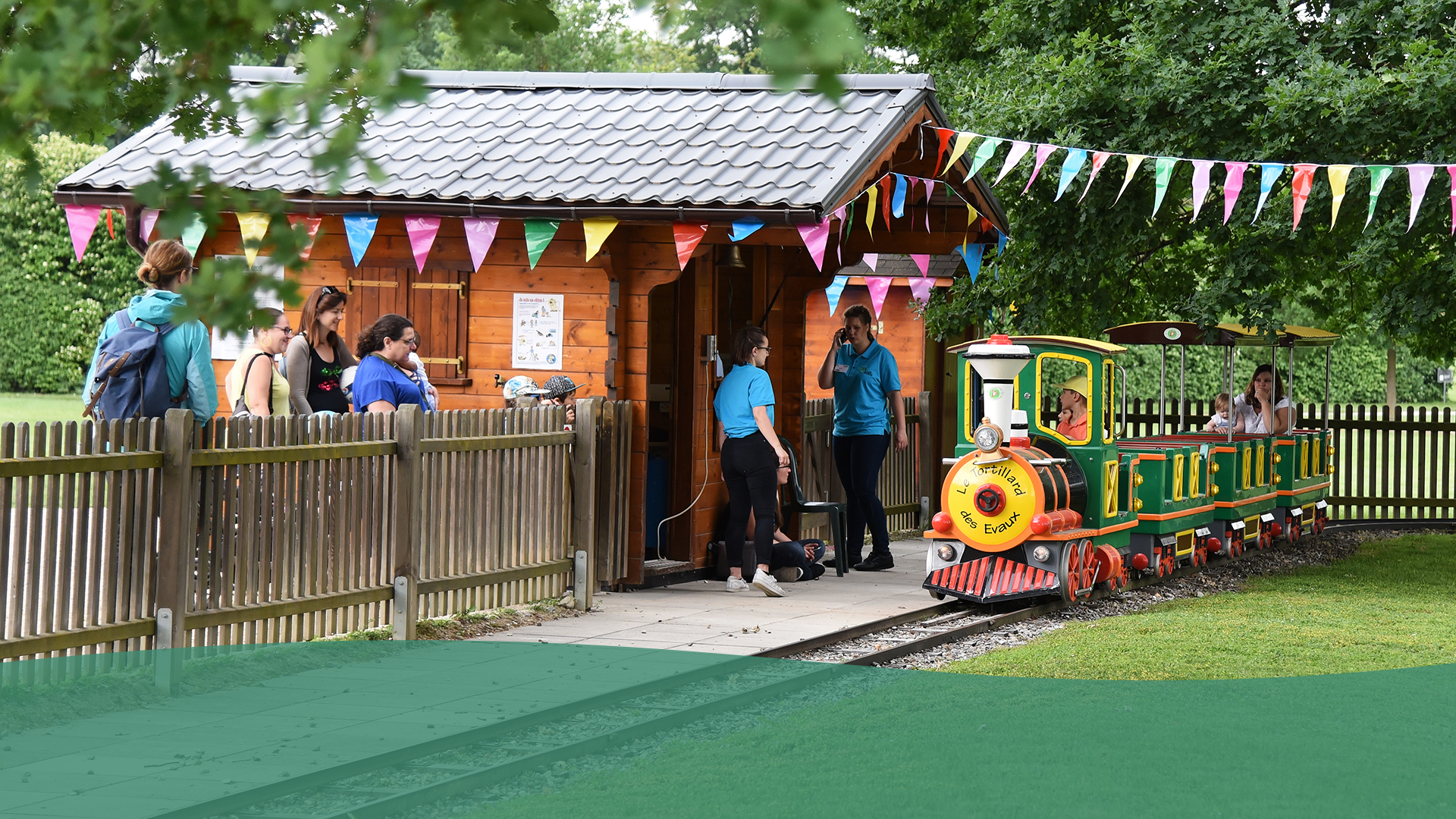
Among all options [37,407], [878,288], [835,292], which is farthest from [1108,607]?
[37,407]

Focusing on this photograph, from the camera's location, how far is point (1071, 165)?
1305 cm

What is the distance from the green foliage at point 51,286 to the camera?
106 ft

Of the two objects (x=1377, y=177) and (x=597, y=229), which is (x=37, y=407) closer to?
(x=597, y=229)

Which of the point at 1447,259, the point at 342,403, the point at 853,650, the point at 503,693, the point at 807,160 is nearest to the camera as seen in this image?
the point at 503,693

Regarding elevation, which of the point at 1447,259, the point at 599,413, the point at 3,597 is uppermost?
the point at 1447,259

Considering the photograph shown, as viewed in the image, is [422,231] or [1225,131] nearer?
[422,231]

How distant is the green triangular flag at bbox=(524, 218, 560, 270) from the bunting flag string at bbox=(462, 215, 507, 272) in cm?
24

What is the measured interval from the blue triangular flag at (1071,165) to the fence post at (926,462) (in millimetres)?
4147

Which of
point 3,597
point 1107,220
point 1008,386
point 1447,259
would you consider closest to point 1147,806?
point 3,597

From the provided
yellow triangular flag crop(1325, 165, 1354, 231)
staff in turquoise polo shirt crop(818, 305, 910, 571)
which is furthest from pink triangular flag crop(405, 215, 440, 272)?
yellow triangular flag crop(1325, 165, 1354, 231)

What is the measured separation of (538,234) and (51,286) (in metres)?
25.1

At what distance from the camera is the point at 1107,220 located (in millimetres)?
14523

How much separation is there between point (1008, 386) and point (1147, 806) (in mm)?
5624

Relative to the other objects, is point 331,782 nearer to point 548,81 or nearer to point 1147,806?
point 1147,806
